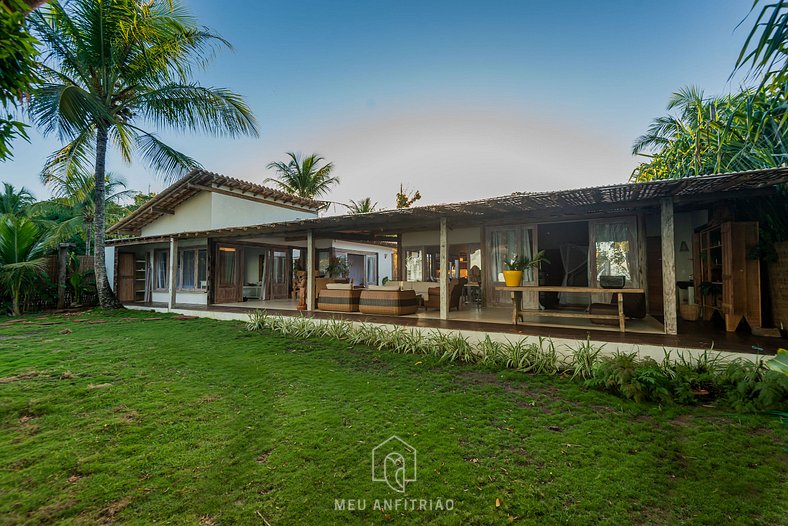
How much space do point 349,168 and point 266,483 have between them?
22803mm

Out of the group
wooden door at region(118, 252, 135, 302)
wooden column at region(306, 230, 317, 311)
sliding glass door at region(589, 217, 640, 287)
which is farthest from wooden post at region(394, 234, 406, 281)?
wooden door at region(118, 252, 135, 302)

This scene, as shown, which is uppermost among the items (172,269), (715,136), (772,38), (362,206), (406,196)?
(406,196)

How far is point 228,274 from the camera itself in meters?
12.7

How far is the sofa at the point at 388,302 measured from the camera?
824cm

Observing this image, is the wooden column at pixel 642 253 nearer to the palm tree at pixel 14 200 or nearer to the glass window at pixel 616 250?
the glass window at pixel 616 250

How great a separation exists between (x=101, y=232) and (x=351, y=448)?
1277cm

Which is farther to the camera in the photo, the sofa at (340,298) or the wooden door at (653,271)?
the sofa at (340,298)

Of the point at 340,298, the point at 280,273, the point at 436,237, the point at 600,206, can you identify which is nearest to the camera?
the point at 600,206

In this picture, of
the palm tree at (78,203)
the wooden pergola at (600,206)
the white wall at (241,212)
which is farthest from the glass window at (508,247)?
the palm tree at (78,203)

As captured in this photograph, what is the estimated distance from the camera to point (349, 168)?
23.8 meters

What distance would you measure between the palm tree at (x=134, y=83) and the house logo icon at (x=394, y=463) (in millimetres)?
10978

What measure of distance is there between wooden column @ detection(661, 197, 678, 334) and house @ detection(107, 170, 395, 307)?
10687 mm

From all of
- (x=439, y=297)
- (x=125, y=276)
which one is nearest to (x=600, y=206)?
(x=439, y=297)

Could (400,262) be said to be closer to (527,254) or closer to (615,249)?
(527,254)
